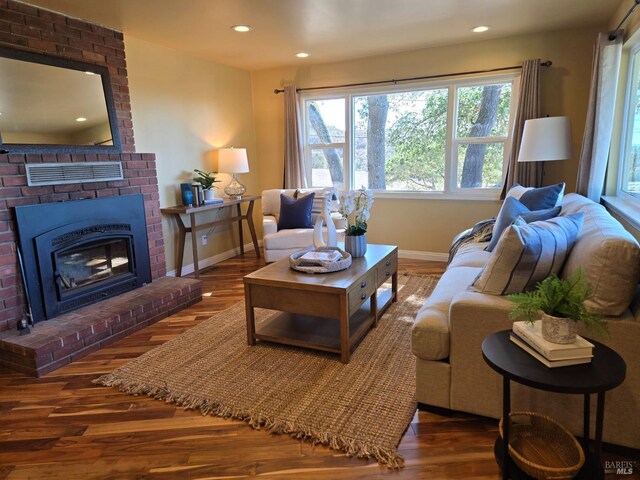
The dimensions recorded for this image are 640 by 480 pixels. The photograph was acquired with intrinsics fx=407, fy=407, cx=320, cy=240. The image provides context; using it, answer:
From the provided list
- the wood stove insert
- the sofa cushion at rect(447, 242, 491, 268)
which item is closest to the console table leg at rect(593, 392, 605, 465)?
the sofa cushion at rect(447, 242, 491, 268)

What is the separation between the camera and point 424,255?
4.93 meters

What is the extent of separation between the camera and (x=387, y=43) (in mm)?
4234

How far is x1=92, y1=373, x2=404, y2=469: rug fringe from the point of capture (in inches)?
67.7

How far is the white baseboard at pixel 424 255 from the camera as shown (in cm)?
484

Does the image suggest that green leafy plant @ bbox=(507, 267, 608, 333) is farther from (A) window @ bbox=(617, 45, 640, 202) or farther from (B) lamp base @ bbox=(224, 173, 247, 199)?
(B) lamp base @ bbox=(224, 173, 247, 199)

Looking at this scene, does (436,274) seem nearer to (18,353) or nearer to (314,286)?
(314,286)

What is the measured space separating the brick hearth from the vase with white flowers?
154 centimetres

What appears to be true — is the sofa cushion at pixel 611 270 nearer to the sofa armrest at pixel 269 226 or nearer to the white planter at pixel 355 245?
the white planter at pixel 355 245

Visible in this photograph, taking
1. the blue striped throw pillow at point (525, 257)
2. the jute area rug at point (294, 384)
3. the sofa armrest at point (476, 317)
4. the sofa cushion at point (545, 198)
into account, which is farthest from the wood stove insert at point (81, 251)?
the sofa cushion at point (545, 198)

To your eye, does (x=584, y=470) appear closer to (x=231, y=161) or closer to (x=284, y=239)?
(x=284, y=239)

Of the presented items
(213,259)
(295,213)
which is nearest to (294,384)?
(295,213)

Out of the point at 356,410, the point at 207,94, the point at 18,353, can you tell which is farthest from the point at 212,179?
the point at 356,410

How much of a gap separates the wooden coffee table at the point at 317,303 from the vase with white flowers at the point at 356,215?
0.11 m

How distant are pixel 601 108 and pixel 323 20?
2.38 metres
